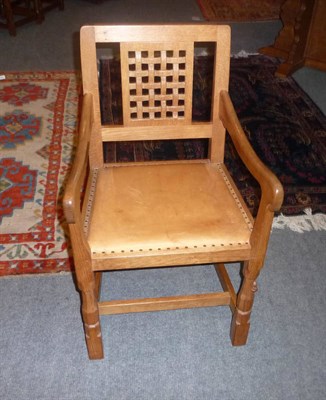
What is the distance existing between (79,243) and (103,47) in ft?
10.6

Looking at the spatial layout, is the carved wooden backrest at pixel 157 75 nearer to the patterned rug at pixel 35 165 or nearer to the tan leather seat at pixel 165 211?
the tan leather seat at pixel 165 211

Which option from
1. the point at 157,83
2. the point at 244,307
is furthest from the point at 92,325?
the point at 157,83

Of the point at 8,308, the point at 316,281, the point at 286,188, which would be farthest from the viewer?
the point at 286,188

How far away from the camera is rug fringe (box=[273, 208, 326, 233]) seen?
2092 mm

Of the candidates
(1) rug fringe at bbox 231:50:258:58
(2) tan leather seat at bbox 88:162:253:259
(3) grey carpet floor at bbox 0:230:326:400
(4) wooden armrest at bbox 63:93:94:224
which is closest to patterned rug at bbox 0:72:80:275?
(3) grey carpet floor at bbox 0:230:326:400

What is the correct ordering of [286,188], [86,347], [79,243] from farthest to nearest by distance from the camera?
[286,188] → [86,347] → [79,243]

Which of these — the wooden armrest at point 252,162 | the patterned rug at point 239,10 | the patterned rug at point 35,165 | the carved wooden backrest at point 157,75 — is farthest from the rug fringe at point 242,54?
the wooden armrest at point 252,162

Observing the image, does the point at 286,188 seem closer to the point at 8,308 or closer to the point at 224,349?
the point at 224,349

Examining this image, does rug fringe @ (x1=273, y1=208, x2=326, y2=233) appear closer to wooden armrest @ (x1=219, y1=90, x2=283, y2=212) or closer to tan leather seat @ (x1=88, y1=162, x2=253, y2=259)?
tan leather seat @ (x1=88, y1=162, x2=253, y2=259)

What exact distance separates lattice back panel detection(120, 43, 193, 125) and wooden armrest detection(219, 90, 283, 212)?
14 centimetres

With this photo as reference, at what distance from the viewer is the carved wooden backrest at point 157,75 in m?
1.44

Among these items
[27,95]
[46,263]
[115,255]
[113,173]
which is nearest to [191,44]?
[113,173]

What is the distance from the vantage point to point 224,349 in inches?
61.9

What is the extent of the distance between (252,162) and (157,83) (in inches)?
18.9
